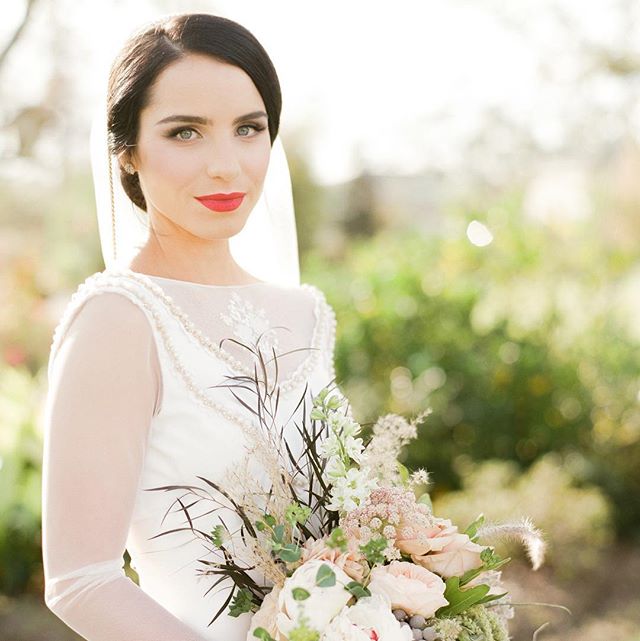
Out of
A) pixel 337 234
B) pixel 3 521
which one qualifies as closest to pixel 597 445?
pixel 3 521

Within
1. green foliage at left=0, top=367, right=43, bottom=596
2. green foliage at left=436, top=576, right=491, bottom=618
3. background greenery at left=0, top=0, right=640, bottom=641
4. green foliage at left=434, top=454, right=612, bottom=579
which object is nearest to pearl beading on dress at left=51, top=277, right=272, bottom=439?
green foliage at left=436, top=576, right=491, bottom=618

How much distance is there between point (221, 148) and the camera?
202cm

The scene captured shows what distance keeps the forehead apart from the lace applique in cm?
Result: 43

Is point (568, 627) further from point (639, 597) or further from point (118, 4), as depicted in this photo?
point (118, 4)

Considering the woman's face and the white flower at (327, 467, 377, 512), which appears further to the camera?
the woman's face

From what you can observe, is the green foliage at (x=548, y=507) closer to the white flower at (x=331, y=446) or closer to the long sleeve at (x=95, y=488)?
the white flower at (x=331, y=446)

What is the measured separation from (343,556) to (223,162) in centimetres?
85

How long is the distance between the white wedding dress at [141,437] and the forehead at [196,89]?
360 millimetres

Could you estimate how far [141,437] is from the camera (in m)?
1.82

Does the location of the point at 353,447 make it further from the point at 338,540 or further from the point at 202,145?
the point at 202,145

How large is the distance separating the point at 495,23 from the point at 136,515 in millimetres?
14142

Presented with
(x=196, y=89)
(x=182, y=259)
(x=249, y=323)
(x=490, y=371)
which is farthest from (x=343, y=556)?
(x=490, y=371)

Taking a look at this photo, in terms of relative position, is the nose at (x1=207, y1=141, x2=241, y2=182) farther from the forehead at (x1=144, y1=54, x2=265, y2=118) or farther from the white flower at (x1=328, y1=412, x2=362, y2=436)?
the white flower at (x1=328, y1=412, x2=362, y2=436)

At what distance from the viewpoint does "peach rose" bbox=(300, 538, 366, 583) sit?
1683mm
